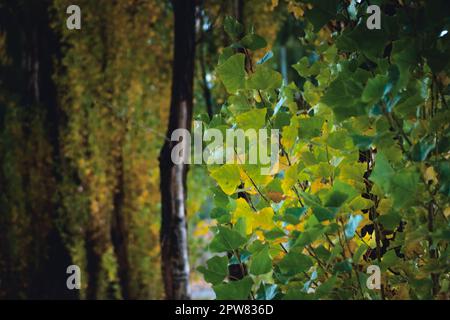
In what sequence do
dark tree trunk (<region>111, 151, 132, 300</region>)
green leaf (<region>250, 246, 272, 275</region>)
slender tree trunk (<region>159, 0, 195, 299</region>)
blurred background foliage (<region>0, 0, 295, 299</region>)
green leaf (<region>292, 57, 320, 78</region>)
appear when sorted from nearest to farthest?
1. green leaf (<region>250, 246, 272, 275</region>)
2. green leaf (<region>292, 57, 320, 78</region>)
3. slender tree trunk (<region>159, 0, 195, 299</region>)
4. blurred background foliage (<region>0, 0, 295, 299</region>)
5. dark tree trunk (<region>111, 151, 132, 300</region>)

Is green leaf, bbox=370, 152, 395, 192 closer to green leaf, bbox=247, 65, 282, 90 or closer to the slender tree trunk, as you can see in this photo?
green leaf, bbox=247, 65, 282, 90

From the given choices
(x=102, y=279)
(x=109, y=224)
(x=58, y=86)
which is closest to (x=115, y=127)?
(x=58, y=86)

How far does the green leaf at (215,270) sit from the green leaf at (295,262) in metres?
0.07

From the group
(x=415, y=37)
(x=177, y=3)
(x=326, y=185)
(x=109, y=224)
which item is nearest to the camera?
(x=415, y=37)

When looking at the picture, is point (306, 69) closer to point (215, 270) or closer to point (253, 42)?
point (253, 42)

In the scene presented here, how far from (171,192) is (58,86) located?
5.65 ft

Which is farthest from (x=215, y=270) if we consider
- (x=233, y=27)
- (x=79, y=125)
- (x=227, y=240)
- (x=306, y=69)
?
(x=79, y=125)

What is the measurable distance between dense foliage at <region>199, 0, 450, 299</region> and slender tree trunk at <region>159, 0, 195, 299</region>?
2.65m

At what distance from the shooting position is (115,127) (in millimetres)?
4672

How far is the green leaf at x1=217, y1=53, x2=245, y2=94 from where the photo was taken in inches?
29.7

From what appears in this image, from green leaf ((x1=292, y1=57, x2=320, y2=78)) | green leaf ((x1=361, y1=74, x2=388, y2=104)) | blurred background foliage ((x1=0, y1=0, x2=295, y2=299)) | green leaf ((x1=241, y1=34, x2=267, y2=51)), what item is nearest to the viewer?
green leaf ((x1=361, y1=74, x2=388, y2=104))

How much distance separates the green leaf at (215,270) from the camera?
679 mm

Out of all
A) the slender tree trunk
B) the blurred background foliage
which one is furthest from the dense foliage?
the blurred background foliage
